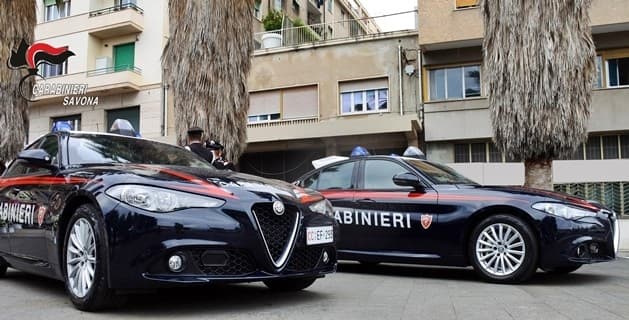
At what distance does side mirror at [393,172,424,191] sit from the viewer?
638cm

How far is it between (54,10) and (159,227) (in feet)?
84.1

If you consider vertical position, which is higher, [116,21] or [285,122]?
[116,21]

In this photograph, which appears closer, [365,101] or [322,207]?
[322,207]

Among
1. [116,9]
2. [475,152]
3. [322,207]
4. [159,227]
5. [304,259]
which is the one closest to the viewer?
[159,227]

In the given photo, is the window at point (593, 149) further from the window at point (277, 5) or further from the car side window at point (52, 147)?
the window at point (277, 5)

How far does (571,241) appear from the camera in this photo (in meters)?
5.69

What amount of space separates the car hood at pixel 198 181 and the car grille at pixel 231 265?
1.27ft

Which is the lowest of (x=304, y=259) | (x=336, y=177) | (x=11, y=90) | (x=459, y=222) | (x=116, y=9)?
(x=304, y=259)

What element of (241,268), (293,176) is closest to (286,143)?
(293,176)

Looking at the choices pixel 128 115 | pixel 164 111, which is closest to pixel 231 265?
pixel 164 111

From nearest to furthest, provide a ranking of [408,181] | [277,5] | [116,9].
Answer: [408,181] → [116,9] → [277,5]

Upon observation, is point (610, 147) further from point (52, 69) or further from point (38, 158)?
point (52, 69)

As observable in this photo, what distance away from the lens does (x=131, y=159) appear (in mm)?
4953

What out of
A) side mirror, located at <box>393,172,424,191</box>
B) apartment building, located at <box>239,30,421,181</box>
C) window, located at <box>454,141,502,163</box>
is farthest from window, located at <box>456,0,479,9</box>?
side mirror, located at <box>393,172,424,191</box>
